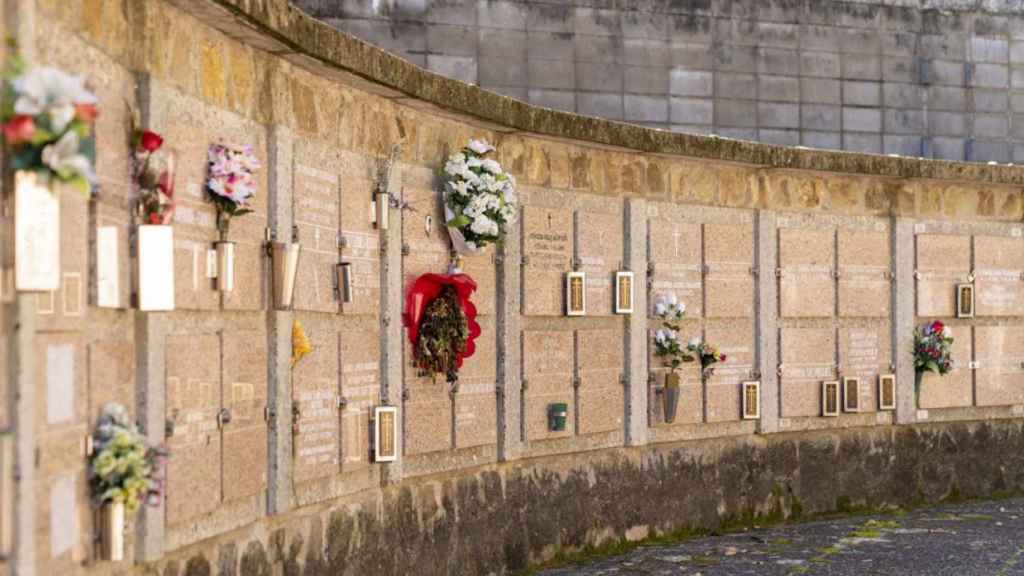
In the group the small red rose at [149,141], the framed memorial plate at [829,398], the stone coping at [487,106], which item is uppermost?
the stone coping at [487,106]

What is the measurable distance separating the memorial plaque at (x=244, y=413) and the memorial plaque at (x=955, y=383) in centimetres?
780

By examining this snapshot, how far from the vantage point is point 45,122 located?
449cm

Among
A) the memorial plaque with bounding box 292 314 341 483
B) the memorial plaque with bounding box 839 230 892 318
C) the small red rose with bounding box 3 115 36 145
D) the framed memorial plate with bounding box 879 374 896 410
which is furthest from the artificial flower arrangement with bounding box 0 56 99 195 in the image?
the framed memorial plate with bounding box 879 374 896 410

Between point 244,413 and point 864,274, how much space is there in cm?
755

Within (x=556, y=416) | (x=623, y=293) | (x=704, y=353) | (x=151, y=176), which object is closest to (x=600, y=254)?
(x=623, y=293)

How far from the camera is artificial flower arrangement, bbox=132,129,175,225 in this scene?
19.0 feet

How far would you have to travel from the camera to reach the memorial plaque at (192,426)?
20.2 ft

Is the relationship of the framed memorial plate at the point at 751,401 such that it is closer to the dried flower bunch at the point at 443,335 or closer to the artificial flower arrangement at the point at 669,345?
the artificial flower arrangement at the point at 669,345

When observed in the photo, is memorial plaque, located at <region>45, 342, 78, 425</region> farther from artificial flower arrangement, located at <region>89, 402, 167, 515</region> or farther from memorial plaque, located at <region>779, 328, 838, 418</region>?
memorial plaque, located at <region>779, 328, 838, 418</region>

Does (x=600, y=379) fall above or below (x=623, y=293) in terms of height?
below

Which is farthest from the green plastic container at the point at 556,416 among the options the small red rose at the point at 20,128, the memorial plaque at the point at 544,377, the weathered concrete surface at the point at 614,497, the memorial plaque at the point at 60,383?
the small red rose at the point at 20,128

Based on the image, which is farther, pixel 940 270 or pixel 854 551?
pixel 940 270

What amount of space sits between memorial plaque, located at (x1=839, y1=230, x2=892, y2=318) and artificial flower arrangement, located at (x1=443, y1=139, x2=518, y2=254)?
182 inches

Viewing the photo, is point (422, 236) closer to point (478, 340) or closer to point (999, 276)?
point (478, 340)
